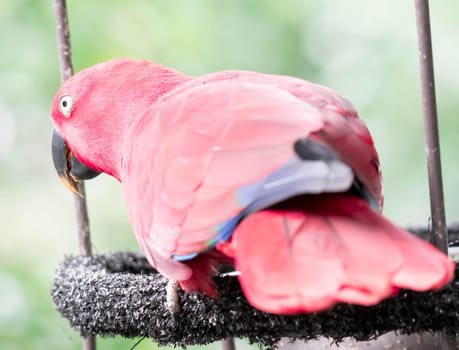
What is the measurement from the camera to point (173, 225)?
0.68m

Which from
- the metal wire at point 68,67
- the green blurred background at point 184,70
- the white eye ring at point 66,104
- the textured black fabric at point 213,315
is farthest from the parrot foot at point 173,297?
the green blurred background at point 184,70

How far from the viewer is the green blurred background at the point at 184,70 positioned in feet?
5.34

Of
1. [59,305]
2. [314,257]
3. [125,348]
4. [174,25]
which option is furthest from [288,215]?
[125,348]

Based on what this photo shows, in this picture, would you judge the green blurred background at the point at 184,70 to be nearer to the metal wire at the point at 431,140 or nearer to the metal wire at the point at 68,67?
the metal wire at the point at 68,67

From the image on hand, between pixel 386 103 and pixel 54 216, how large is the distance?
2.37ft

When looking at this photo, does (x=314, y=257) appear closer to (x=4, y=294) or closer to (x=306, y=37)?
(x=306, y=37)

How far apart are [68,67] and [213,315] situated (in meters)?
0.37

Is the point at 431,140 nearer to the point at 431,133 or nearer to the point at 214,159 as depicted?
the point at 431,133

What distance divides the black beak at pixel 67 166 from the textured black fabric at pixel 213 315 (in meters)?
0.13

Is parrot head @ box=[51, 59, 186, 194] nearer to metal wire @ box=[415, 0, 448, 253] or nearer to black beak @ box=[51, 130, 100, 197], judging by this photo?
black beak @ box=[51, 130, 100, 197]

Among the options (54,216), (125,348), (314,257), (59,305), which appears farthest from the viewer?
(125,348)

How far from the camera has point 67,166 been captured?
1.00 m

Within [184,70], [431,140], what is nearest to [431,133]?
[431,140]

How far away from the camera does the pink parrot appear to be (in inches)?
22.0
